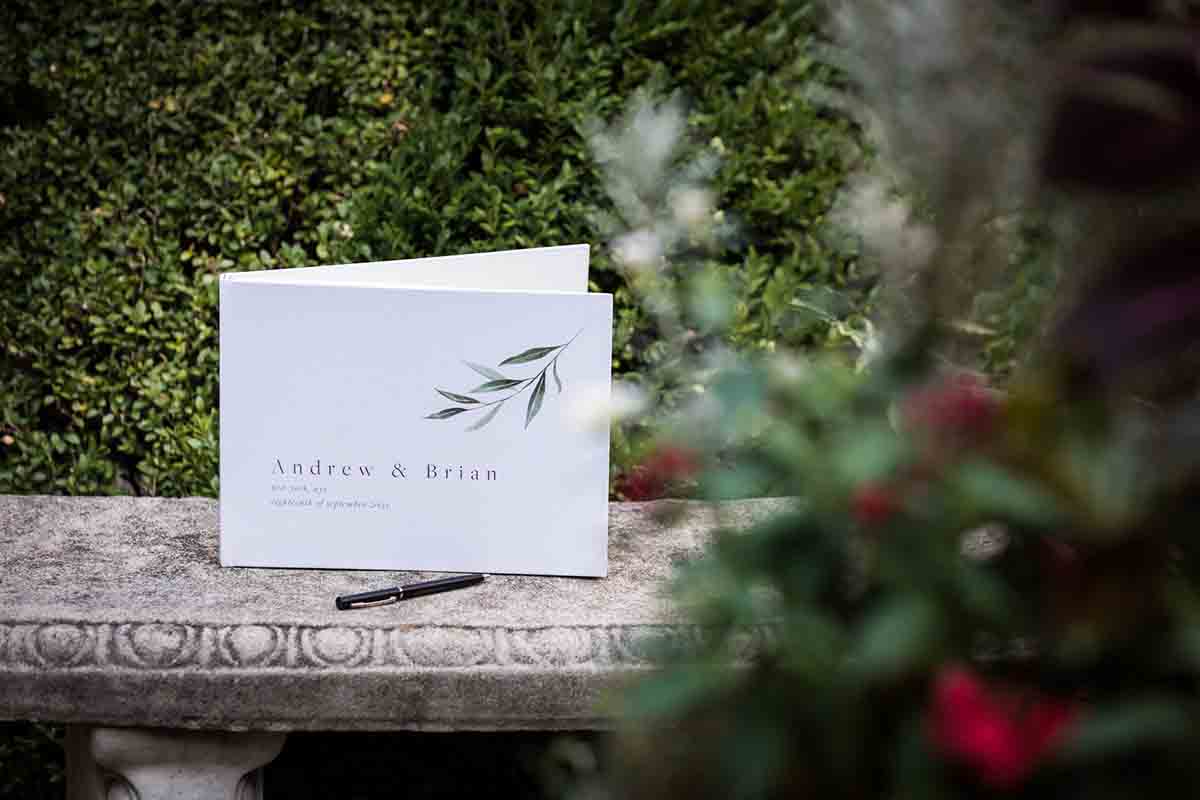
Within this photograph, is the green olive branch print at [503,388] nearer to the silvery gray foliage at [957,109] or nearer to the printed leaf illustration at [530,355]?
the printed leaf illustration at [530,355]

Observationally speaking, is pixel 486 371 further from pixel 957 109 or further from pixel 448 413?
pixel 957 109

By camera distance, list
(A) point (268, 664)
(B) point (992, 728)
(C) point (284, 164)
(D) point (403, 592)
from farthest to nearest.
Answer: (C) point (284, 164)
(D) point (403, 592)
(A) point (268, 664)
(B) point (992, 728)

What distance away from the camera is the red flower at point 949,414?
22.4 inches

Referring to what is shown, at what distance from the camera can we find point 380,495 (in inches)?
55.0

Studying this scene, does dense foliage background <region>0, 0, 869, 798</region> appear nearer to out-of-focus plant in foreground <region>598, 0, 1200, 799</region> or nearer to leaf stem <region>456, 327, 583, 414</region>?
leaf stem <region>456, 327, 583, 414</region>

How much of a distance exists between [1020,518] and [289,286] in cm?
96

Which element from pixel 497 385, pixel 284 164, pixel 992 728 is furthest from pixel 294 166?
pixel 992 728

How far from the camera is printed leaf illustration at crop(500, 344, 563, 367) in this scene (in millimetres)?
1361

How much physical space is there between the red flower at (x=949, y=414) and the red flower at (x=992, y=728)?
0.11 meters

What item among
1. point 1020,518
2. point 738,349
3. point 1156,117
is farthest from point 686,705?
point 738,349

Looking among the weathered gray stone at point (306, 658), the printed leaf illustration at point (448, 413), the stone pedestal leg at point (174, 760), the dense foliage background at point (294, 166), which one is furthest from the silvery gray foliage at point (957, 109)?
the dense foliage background at point (294, 166)

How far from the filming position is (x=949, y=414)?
0.57 metres

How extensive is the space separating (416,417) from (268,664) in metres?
0.30

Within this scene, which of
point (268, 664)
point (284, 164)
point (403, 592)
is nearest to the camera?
point (268, 664)
